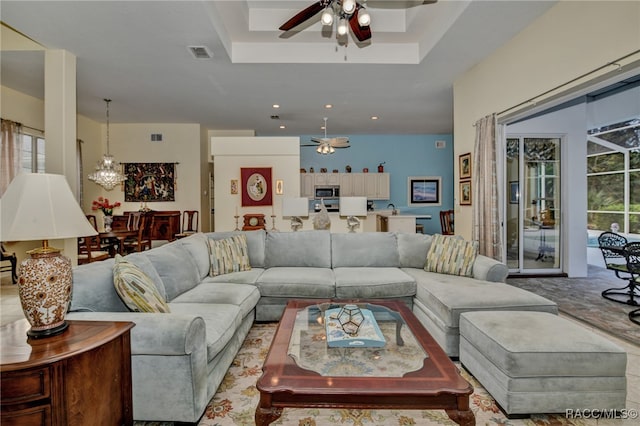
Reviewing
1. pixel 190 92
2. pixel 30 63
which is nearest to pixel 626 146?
pixel 190 92

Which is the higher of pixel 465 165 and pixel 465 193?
pixel 465 165

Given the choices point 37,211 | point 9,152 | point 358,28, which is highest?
point 358,28

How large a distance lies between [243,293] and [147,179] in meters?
6.10

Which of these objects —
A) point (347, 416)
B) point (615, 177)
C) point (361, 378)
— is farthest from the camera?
point (615, 177)

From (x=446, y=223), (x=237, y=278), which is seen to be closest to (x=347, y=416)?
(x=237, y=278)

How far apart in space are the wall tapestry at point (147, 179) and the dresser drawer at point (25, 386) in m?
6.98

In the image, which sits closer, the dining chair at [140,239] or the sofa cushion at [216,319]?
the sofa cushion at [216,319]

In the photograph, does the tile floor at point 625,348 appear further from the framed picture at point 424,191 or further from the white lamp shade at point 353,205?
the framed picture at point 424,191

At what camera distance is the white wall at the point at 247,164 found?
22.9ft

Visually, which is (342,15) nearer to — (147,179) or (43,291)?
(43,291)

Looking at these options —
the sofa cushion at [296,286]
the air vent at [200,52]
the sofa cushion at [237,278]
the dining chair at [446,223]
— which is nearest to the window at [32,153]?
the air vent at [200,52]

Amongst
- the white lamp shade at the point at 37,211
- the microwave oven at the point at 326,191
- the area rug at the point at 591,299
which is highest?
the microwave oven at the point at 326,191

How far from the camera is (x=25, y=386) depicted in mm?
1210

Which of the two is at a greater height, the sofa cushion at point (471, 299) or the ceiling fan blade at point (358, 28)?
the ceiling fan blade at point (358, 28)
